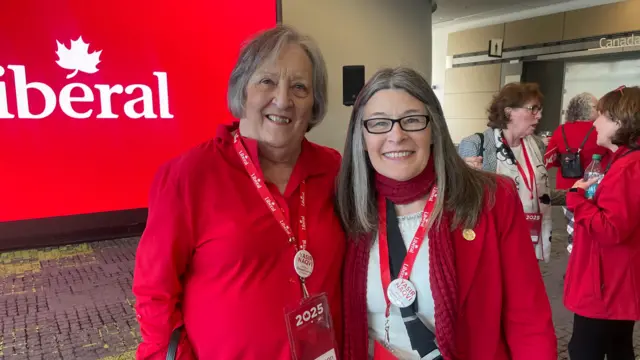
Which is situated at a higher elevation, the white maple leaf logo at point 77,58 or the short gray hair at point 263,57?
the white maple leaf logo at point 77,58

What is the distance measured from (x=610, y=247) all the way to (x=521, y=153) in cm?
82

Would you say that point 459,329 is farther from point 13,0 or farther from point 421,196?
point 13,0

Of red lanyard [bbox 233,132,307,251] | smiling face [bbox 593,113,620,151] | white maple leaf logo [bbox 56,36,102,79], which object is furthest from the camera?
white maple leaf logo [bbox 56,36,102,79]

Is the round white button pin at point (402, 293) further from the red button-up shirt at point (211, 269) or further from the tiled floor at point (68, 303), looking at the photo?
the tiled floor at point (68, 303)

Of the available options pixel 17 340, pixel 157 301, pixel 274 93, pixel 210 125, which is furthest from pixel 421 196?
pixel 210 125

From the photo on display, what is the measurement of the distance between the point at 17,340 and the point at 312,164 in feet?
8.51

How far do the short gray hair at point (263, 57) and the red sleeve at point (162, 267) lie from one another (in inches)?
13.1

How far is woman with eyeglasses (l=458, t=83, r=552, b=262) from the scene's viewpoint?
2.62 meters

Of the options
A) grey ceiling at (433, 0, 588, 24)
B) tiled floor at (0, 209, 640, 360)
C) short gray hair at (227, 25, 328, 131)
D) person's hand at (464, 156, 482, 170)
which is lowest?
tiled floor at (0, 209, 640, 360)

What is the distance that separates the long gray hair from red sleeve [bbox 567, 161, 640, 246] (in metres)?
0.95

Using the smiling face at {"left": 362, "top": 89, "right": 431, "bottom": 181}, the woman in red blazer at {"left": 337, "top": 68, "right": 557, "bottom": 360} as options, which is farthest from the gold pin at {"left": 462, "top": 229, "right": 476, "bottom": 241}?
the smiling face at {"left": 362, "top": 89, "right": 431, "bottom": 181}

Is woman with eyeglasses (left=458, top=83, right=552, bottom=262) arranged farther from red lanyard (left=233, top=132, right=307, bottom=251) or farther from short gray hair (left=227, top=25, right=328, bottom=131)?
red lanyard (left=233, top=132, right=307, bottom=251)

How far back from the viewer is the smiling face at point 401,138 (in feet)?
4.08

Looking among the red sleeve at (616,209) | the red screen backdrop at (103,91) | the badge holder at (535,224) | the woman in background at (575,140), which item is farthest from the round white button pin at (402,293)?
the red screen backdrop at (103,91)
